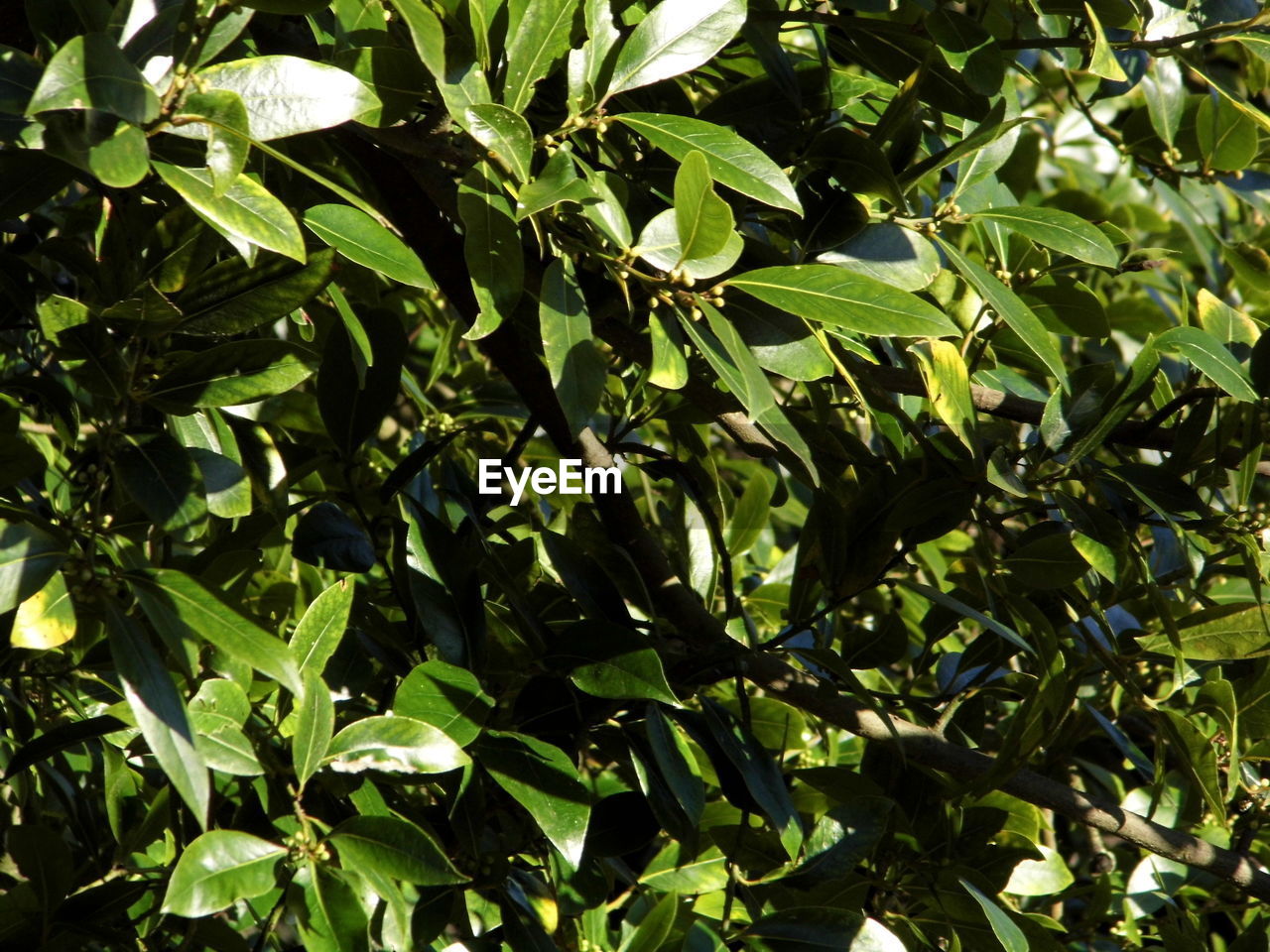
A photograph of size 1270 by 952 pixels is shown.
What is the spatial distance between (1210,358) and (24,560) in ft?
2.53

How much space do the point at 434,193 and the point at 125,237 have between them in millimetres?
216

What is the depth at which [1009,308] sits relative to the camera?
840mm

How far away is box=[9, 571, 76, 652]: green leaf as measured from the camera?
0.72m

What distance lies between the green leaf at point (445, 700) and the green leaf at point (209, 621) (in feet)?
0.63

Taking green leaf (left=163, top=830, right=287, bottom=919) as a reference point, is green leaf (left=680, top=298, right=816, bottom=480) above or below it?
above

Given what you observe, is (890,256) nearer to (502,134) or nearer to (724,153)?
(724,153)

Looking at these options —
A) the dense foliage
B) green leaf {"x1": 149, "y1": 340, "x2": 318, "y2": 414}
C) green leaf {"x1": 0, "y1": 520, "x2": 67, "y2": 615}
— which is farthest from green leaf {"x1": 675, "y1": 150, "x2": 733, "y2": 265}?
green leaf {"x1": 0, "y1": 520, "x2": 67, "y2": 615}

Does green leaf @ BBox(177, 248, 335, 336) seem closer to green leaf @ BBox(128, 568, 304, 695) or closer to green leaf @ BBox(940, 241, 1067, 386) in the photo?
green leaf @ BBox(128, 568, 304, 695)

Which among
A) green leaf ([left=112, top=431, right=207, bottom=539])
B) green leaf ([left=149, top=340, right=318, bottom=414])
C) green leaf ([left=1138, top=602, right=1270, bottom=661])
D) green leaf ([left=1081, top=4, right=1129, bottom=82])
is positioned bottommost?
green leaf ([left=1138, top=602, right=1270, bottom=661])

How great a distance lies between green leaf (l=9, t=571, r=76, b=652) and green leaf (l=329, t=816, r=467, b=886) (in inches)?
8.4

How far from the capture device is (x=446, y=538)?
954 millimetres

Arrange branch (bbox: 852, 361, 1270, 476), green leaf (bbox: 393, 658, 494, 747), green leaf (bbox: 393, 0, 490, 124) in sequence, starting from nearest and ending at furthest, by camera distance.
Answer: green leaf (bbox: 393, 0, 490, 124) → green leaf (bbox: 393, 658, 494, 747) → branch (bbox: 852, 361, 1270, 476)

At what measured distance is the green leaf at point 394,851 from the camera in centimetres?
80

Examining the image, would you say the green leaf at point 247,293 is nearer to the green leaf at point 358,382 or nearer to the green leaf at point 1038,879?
the green leaf at point 358,382
